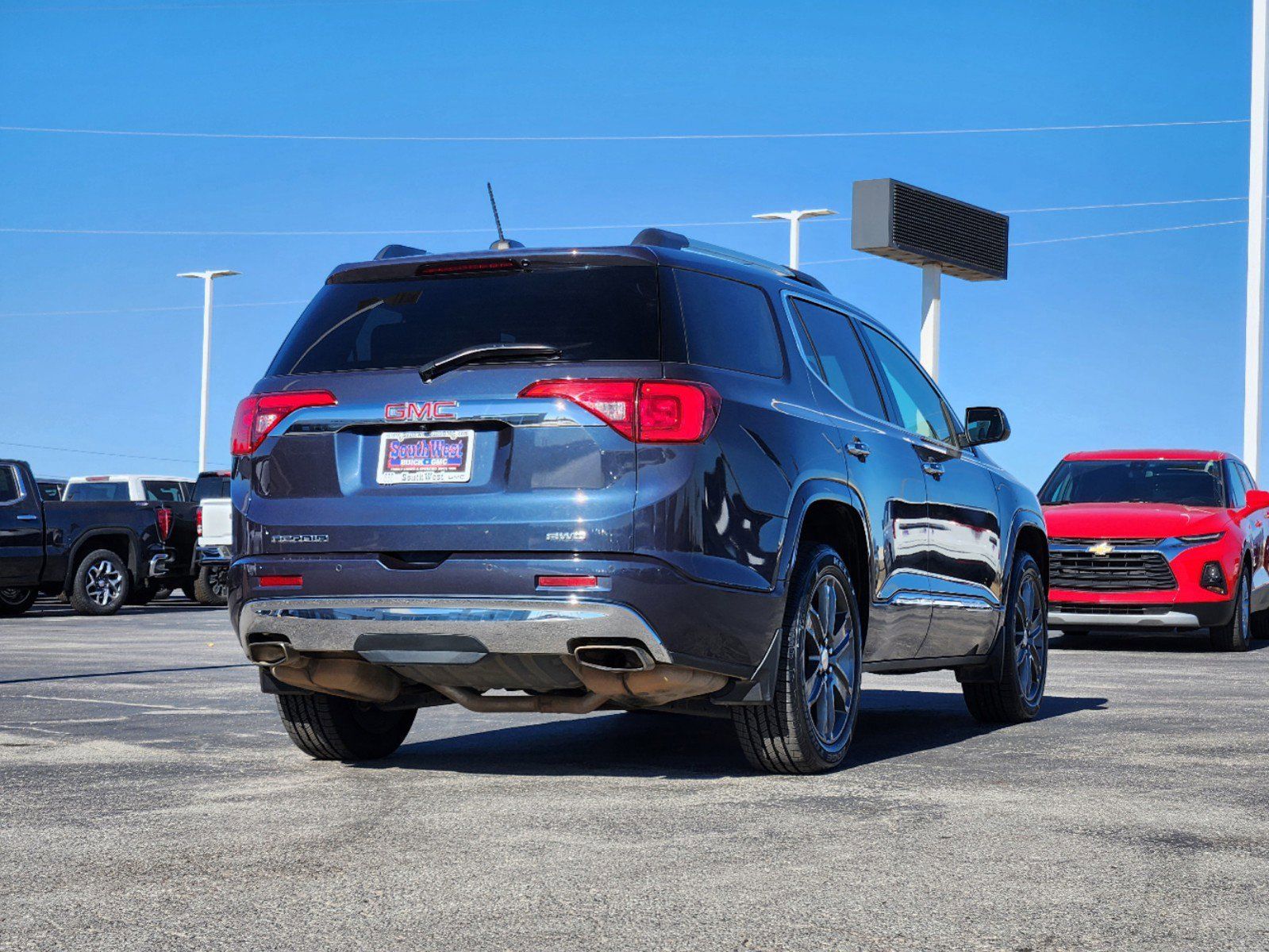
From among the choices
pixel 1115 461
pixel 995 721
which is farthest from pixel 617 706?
pixel 1115 461

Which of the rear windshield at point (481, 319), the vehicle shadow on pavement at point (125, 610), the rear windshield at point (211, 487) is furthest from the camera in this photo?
the rear windshield at point (211, 487)

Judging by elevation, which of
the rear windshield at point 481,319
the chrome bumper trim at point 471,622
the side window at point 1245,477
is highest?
the rear windshield at point 481,319

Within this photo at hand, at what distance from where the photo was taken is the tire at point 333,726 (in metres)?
7.17

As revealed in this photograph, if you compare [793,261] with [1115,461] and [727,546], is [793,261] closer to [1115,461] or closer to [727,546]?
[1115,461]

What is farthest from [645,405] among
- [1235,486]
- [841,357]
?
[1235,486]

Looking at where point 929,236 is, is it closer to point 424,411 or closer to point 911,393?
point 911,393

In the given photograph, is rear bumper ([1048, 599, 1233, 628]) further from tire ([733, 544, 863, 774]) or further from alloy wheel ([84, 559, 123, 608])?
alloy wheel ([84, 559, 123, 608])

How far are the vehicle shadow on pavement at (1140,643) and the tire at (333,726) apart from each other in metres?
10.0

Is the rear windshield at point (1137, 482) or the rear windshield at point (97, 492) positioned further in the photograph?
the rear windshield at point (97, 492)

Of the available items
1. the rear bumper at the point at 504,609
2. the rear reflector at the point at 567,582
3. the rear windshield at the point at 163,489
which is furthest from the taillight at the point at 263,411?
the rear windshield at the point at 163,489

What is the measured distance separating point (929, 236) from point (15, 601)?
15.1 m

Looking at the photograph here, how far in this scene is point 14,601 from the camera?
22.7 metres

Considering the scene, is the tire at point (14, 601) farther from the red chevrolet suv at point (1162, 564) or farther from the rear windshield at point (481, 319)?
the rear windshield at point (481, 319)

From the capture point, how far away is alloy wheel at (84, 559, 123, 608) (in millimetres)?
22312
